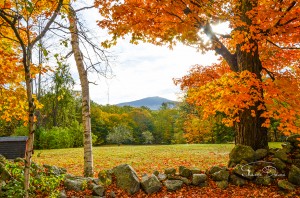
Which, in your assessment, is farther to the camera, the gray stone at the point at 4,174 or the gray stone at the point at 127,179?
the gray stone at the point at 127,179

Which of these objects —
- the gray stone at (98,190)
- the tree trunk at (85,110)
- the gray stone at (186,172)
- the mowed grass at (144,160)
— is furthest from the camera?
the mowed grass at (144,160)

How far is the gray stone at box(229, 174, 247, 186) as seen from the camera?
7.14 metres

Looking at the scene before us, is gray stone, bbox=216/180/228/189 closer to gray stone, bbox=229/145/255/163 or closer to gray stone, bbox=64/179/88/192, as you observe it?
gray stone, bbox=229/145/255/163

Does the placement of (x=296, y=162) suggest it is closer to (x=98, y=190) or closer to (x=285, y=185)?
(x=285, y=185)

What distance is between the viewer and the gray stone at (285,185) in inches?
258

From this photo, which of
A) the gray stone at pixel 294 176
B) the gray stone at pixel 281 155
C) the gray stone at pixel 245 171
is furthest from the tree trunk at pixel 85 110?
the gray stone at pixel 294 176

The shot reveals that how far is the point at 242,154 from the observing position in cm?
770

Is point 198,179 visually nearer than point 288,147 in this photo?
Yes

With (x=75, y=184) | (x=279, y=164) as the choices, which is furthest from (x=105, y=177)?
(x=279, y=164)

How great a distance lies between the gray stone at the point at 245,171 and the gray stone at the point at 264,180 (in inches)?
6.1

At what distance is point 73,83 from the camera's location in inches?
229

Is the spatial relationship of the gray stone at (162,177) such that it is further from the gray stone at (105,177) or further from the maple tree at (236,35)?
the maple tree at (236,35)

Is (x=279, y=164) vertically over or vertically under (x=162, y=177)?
over

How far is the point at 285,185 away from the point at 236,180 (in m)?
1.24
